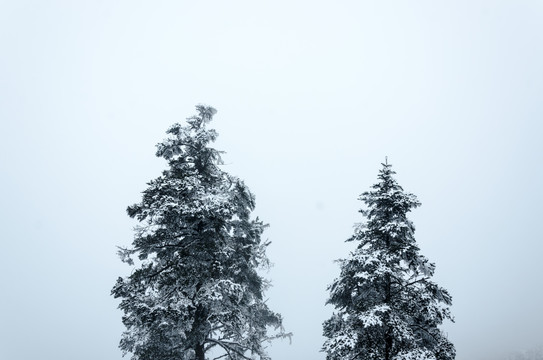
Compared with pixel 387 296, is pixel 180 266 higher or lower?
higher

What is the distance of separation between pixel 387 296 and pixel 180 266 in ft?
19.1

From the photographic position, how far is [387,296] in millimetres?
10352

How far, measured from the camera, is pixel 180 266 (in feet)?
34.3

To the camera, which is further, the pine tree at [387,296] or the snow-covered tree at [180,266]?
the snow-covered tree at [180,266]

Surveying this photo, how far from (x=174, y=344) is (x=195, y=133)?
6437mm

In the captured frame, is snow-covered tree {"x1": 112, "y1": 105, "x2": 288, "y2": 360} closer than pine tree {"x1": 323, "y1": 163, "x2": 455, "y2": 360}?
No

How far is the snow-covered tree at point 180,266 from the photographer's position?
10016 millimetres

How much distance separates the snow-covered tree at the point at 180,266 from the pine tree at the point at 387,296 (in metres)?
3.02

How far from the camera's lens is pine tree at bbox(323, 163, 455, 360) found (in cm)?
962

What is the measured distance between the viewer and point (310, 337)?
119 metres

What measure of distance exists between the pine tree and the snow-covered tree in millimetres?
3021
